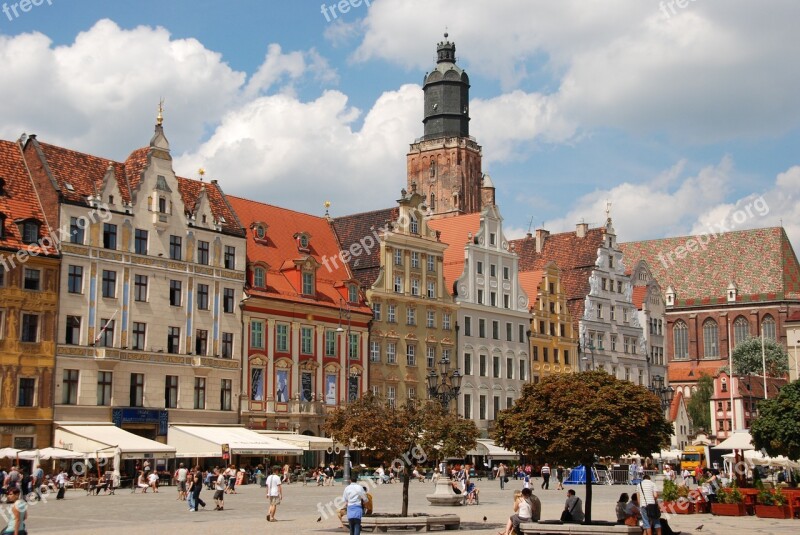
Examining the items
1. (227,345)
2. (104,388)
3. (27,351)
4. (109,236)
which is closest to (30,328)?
(27,351)

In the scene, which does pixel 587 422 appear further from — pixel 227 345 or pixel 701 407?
pixel 701 407

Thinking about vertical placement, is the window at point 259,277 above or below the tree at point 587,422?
above

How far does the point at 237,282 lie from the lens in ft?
208

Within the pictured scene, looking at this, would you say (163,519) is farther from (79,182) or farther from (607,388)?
(79,182)

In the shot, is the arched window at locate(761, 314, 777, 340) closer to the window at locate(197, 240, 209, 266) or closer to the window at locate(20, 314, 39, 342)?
the window at locate(197, 240, 209, 266)

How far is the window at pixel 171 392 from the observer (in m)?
59.1

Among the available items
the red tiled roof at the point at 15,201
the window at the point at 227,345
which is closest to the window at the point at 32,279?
the red tiled roof at the point at 15,201

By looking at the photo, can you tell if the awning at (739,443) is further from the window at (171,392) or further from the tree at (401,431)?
the window at (171,392)

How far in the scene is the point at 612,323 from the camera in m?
94.1

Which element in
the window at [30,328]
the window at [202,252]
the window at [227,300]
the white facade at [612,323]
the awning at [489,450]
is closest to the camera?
the window at [30,328]

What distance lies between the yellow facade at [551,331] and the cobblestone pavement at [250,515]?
3318 cm

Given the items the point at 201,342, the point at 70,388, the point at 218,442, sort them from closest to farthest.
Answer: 1. the point at 70,388
2. the point at 218,442
3. the point at 201,342

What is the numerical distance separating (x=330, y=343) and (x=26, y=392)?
19.8 m

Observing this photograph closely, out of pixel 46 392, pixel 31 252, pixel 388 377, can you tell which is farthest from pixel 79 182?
pixel 388 377
